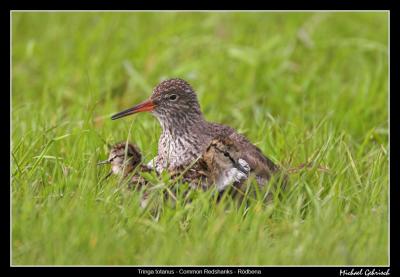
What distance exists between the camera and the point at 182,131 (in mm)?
7656

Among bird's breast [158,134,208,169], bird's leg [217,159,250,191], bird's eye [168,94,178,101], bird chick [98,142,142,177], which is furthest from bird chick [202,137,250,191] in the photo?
bird's eye [168,94,178,101]

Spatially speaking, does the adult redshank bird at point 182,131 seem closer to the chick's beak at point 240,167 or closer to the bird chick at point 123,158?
the chick's beak at point 240,167

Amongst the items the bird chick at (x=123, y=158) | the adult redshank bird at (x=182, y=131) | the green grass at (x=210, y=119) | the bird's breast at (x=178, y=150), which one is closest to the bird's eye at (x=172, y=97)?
the adult redshank bird at (x=182, y=131)

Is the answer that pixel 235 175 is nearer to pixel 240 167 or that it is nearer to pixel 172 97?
pixel 240 167

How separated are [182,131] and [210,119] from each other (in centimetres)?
193

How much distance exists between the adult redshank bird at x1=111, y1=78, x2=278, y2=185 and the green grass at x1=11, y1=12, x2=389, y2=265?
33cm

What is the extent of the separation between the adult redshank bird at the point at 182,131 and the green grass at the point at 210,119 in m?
0.33

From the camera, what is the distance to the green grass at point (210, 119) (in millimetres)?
6027

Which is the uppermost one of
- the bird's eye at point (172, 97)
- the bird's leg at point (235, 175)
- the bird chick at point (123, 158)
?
the bird's eye at point (172, 97)

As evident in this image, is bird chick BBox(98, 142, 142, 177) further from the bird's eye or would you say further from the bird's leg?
the bird's eye

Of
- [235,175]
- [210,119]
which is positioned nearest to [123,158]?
[235,175]

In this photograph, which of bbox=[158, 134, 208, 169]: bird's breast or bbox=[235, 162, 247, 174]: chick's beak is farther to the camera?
bbox=[158, 134, 208, 169]: bird's breast

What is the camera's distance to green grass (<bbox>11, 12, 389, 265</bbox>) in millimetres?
6027
